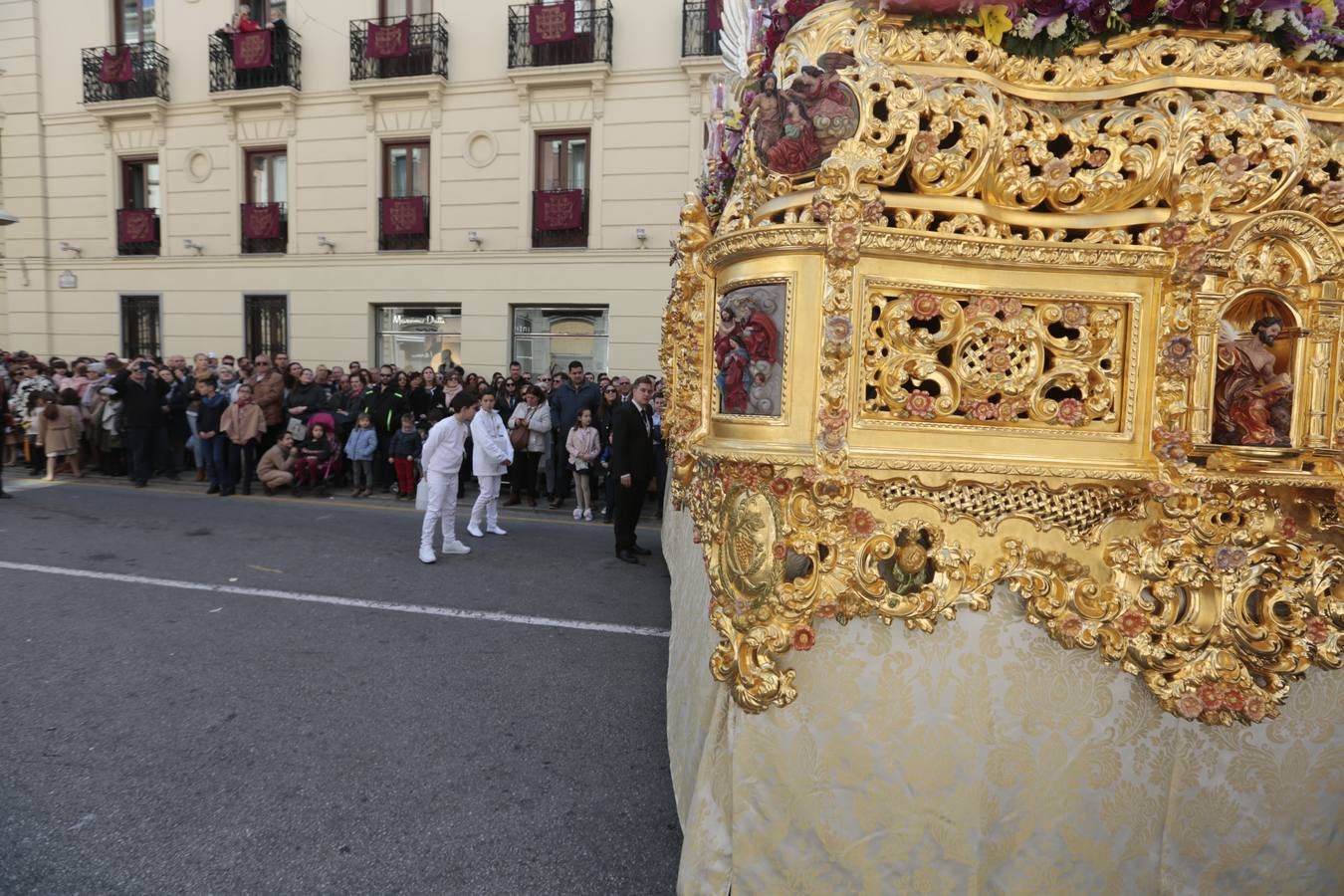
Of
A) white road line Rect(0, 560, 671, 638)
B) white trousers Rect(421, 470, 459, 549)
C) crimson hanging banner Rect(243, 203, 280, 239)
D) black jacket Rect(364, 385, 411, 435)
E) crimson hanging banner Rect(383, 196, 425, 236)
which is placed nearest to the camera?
white road line Rect(0, 560, 671, 638)

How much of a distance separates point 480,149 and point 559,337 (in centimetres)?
411

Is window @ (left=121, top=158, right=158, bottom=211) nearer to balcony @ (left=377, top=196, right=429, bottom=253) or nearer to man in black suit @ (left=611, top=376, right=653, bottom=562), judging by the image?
balcony @ (left=377, top=196, right=429, bottom=253)

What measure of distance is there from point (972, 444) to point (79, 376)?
50.7ft

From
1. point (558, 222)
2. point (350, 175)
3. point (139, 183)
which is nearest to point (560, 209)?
point (558, 222)

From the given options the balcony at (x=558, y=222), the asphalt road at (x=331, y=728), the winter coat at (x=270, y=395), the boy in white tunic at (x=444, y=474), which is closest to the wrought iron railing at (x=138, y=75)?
the balcony at (x=558, y=222)

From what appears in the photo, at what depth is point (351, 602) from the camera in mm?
5613

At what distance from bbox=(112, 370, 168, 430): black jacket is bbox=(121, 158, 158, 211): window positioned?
26.0 ft

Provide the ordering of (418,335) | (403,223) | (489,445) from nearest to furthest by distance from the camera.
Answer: (489,445) → (403,223) → (418,335)

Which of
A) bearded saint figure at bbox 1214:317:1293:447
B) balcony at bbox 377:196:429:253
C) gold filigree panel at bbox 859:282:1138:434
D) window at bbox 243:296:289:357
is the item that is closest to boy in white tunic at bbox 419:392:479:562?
gold filigree panel at bbox 859:282:1138:434

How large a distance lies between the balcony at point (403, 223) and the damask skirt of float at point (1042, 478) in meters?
14.5

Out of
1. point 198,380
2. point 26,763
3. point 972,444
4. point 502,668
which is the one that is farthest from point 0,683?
point 198,380

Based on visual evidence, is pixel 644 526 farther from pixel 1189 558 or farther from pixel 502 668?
pixel 1189 558

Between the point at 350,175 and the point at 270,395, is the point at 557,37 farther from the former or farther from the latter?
the point at 270,395

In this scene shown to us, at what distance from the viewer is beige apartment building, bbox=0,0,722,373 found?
1405 cm
